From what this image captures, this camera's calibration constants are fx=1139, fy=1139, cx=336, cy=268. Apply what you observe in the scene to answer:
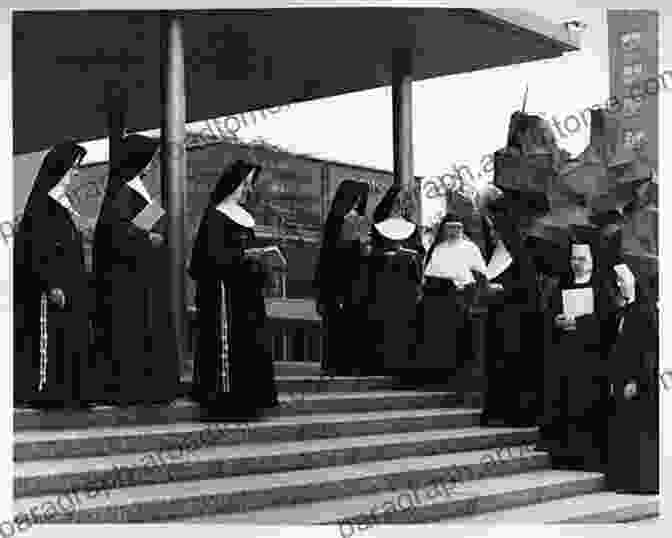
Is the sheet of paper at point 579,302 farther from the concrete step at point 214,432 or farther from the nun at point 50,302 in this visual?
the nun at point 50,302

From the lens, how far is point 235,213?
21.9ft

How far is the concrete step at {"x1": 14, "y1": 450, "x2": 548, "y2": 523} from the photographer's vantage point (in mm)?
5207

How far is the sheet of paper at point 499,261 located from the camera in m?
7.56

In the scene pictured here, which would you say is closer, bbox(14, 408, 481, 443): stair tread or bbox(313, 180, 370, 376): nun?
bbox(14, 408, 481, 443): stair tread

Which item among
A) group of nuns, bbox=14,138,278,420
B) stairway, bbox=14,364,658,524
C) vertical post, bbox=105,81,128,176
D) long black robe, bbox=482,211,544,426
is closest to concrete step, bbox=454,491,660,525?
stairway, bbox=14,364,658,524

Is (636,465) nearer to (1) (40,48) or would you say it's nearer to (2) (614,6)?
(2) (614,6)

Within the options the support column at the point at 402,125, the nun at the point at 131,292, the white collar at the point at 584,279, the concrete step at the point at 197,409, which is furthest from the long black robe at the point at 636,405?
the support column at the point at 402,125

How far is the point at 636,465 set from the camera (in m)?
6.81

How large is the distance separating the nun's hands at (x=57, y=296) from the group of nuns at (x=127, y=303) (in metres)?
0.01

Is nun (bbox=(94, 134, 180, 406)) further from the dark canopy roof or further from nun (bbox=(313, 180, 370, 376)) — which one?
nun (bbox=(313, 180, 370, 376))

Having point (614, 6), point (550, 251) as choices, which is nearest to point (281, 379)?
point (550, 251)

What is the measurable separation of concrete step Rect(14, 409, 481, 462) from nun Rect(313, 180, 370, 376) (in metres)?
1.11

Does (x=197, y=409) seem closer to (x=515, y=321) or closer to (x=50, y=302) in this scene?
(x=50, y=302)

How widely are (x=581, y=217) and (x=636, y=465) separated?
1532 mm
